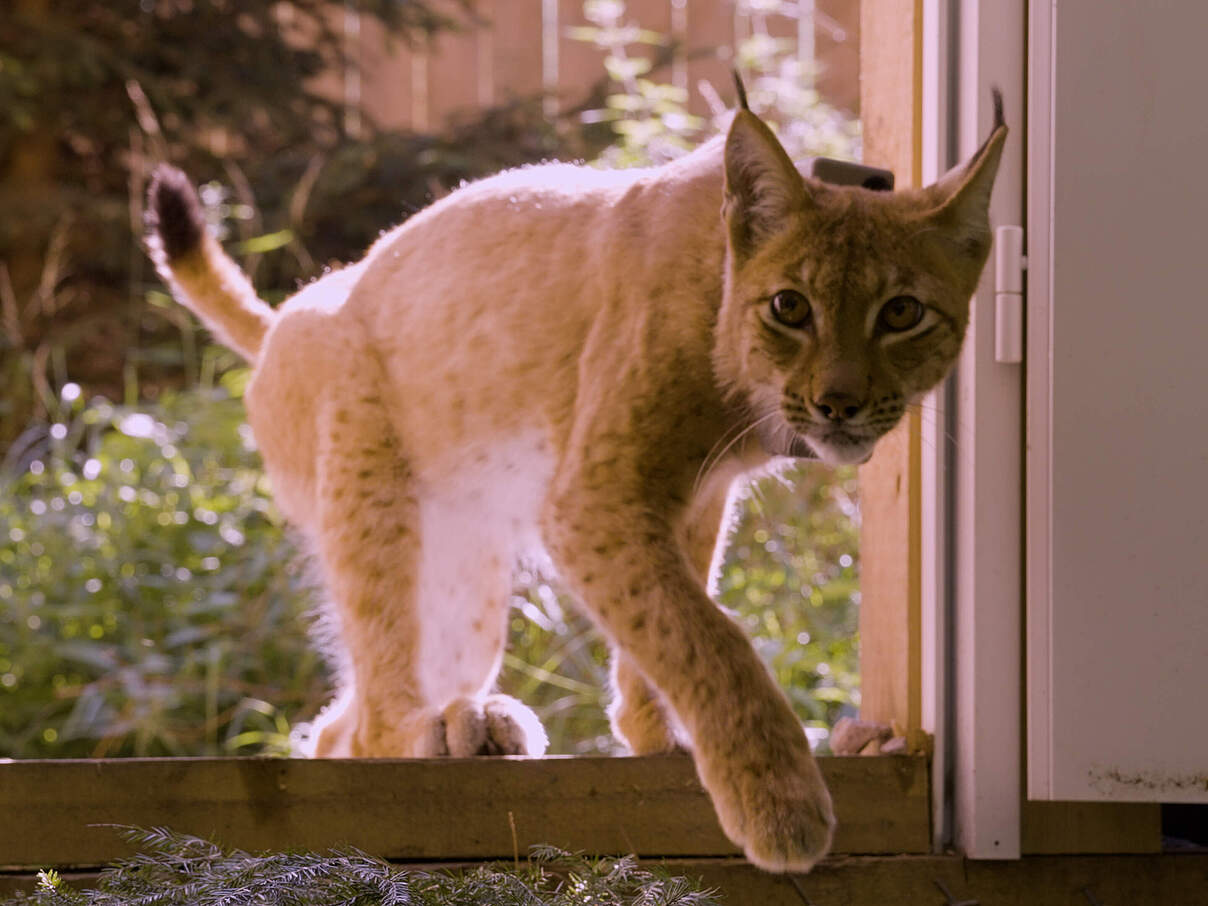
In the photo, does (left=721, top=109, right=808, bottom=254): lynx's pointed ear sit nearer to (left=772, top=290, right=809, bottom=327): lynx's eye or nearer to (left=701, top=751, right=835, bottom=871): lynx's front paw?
(left=772, top=290, right=809, bottom=327): lynx's eye

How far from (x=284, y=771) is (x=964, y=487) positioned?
131 cm

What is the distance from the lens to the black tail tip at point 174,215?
3.33 meters

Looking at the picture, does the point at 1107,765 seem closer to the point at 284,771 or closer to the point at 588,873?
the point at 588,873

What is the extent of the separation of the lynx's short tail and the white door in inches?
77.7

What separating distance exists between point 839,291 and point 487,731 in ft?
3.68

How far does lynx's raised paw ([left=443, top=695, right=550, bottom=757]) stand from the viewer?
9.04ft

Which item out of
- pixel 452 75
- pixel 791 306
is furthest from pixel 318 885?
pixel 452 75

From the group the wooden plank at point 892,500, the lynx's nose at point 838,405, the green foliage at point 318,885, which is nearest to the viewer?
the green foliage at point 318,885

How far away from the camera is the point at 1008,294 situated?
2.50 meters

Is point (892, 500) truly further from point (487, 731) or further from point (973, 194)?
point (487, 731)

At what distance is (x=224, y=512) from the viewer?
4977 mm

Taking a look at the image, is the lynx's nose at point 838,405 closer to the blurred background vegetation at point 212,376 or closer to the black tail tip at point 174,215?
the black tail tip at point 174,215

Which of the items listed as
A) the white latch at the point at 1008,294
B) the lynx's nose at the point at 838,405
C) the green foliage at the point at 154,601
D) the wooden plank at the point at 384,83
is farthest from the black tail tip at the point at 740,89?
the wooden plank at the point at 384,83

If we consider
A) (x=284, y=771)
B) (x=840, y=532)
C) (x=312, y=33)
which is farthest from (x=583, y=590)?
(x=312, y=33)
